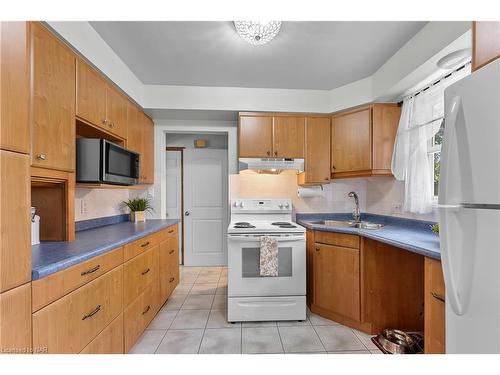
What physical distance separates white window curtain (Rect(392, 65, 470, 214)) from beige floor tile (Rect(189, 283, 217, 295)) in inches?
89.6

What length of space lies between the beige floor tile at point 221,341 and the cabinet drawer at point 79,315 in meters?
0.72

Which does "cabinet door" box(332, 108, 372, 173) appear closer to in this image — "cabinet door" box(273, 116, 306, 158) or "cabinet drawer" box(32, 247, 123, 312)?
"cabinet door" box(273, 116, 306, 158)

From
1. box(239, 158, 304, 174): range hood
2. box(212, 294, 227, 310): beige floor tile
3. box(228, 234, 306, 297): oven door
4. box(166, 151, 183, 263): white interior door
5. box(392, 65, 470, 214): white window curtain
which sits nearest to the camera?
box(392, 65, 470, 214): white window curtain

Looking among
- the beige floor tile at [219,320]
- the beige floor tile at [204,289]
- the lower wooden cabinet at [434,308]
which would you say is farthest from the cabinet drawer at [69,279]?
the lower wooden cabinet at [434,308]

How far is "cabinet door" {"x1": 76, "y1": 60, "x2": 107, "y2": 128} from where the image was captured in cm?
151

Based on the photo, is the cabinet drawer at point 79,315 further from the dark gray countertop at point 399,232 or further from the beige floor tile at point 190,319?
the dark gray countertop at point 399,232

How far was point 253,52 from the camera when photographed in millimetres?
1856

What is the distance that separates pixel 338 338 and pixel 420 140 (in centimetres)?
182

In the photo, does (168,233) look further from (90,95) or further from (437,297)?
(437,297)

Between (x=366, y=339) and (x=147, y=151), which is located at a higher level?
(x=147, y=151)

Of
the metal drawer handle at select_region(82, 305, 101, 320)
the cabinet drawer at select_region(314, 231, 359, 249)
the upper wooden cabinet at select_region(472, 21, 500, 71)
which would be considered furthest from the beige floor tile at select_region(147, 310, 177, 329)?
the upper wooden cabinet at select_region(472, 21, 500, 71)

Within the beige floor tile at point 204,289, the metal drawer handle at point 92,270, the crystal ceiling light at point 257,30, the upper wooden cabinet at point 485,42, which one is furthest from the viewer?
the beige floor tile at point 204,289

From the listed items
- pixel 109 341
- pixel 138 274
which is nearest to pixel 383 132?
pixel 138 274

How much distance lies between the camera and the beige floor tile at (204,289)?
2.65 m
